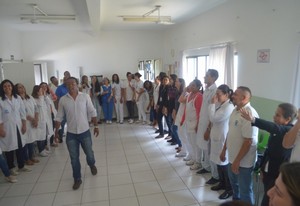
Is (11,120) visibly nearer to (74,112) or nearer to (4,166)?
(4,166)

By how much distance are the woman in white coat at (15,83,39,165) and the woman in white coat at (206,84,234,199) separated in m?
3.03

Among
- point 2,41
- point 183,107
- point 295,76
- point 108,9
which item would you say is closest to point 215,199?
point 183,107

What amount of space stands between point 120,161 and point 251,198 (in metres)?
2.39

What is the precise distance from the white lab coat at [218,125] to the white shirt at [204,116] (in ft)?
0.84

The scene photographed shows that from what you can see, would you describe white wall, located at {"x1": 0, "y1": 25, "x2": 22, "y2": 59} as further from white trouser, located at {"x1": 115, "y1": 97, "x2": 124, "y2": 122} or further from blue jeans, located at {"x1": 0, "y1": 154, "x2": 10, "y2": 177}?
blue jeans, located at {"x1": 0, "y1": 154, "x2": 10, "y2": 177}

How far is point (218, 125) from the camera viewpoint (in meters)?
2.84

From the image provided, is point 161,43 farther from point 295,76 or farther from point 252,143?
point 252,143

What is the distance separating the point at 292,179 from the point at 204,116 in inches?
96.2

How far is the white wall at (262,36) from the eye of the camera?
2994 mm

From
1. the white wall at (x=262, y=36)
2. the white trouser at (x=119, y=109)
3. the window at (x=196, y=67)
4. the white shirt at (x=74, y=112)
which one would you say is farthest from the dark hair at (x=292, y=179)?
the white trouser at (x=119, y=109)

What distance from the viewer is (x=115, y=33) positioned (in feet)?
26.7

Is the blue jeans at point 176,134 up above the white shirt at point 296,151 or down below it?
below

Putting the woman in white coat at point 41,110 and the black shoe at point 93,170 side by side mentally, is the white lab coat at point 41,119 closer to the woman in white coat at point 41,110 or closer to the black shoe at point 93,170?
the woman in white coat at point 41,110

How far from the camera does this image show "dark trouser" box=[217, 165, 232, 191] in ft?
9.50
